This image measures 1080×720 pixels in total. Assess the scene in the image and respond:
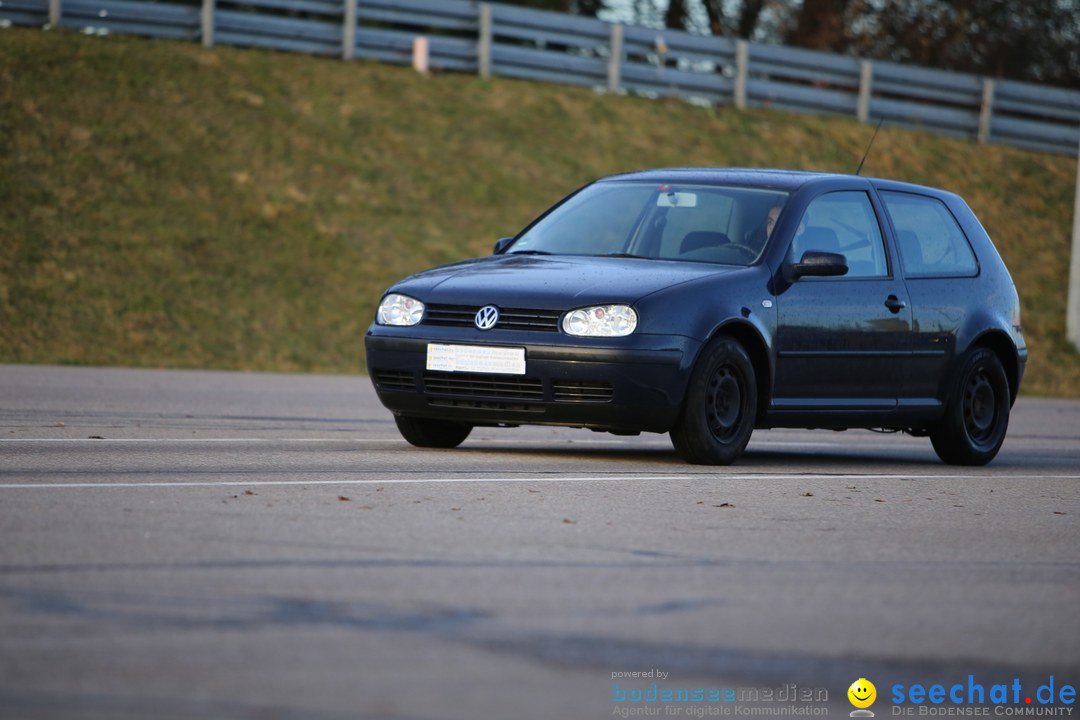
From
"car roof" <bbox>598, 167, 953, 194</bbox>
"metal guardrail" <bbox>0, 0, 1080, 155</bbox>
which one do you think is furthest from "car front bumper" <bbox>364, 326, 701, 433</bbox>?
"metal guardrail" <bbox>0, 0, 1080, 155</bbox>

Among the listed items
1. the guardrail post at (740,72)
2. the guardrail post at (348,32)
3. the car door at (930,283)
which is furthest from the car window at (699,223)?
the guardrail post at (740,72)

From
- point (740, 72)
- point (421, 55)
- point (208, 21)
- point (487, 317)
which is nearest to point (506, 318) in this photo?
point (487, 317)

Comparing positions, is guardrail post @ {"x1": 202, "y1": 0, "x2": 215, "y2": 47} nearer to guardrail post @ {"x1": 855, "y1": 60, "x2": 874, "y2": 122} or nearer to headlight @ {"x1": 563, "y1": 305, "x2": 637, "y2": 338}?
guardrail post @ {"x1": 855, "y1": 60, "x2": 874, "y2": 122}

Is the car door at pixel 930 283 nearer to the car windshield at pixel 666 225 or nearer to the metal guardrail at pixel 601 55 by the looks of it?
the car windshield at pixel 666 225

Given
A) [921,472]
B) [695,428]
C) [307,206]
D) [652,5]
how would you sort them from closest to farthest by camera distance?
[695,428] → [921,472] → [307,206] → [652,5]

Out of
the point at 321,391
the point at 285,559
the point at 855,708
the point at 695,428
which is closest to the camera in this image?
the point at 855,708

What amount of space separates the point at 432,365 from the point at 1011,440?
6.42m

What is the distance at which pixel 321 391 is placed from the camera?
56.9 feet

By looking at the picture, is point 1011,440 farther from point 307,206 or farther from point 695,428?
point 307,206

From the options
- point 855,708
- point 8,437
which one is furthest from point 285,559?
point 8,437

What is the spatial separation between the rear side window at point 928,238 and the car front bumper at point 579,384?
236cm

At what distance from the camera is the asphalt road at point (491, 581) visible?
4285 millimetres

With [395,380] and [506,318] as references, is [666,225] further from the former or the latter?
[395,380]

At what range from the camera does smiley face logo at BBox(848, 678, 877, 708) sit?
4.27 metres
